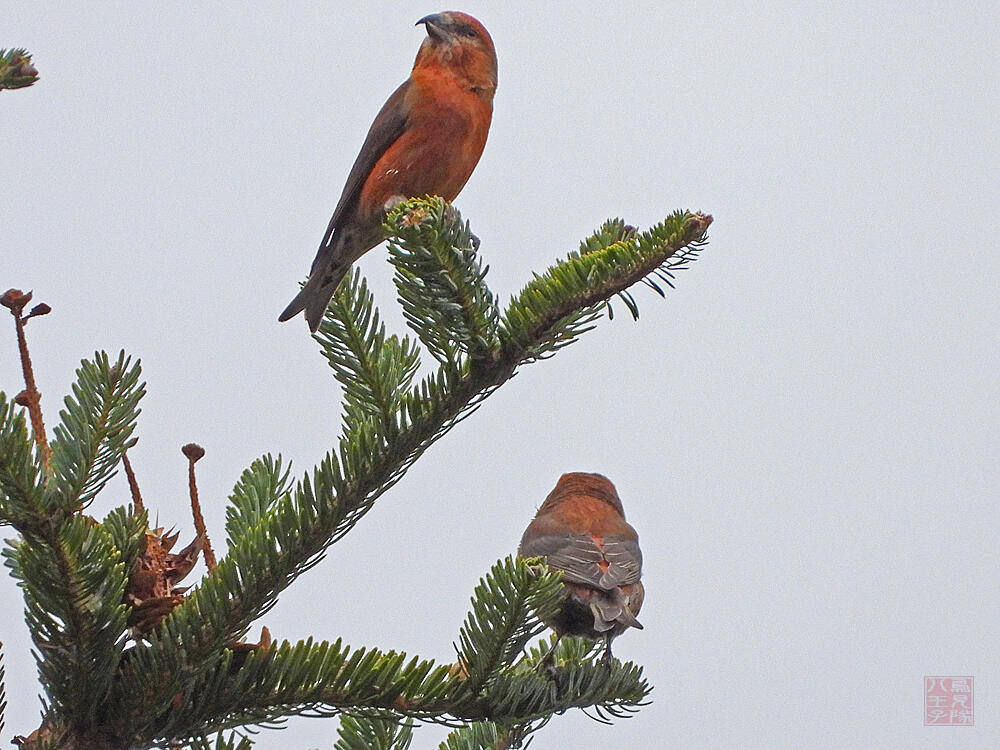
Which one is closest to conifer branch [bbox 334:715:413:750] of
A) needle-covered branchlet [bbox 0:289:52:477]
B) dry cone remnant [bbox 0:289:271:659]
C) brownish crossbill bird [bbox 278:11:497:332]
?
dry cone remnant [bbox 0:289:271:659]

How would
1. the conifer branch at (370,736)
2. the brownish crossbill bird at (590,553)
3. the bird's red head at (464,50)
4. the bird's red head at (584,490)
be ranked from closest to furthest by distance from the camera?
the conifer branch at (370,736)
the brownish crossbill bird at (590,553)
the bird's red head at (584,490)
the bird's red head at (464,50)

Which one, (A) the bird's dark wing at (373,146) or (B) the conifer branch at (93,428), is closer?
(B) the conifer branch at (93,428)

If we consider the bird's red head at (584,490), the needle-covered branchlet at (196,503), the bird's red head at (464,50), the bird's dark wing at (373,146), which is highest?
the bird's red head at (464,50)

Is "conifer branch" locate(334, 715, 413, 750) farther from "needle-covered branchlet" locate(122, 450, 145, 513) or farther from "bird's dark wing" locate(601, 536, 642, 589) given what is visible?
"bird's dark wing" locate(601, 536, 642, 589)

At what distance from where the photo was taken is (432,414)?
1.89m

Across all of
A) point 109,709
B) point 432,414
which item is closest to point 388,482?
point 432,414

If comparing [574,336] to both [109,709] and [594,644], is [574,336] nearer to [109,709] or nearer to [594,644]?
[109,709]

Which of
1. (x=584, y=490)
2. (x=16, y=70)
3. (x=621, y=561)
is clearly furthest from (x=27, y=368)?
(x=584, y=490)

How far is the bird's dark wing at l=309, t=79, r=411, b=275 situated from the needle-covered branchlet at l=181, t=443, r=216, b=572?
2645 mm

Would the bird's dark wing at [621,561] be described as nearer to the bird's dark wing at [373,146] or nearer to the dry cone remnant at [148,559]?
the bird's dark wing at [373,146]

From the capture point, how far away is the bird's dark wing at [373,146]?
4520mm

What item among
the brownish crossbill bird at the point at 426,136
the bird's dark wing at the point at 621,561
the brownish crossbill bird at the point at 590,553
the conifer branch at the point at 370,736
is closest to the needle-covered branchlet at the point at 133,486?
the conifer branch at the point at 370,736

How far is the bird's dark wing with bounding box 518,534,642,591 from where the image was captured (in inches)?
135

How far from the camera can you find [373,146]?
4.59 metres
